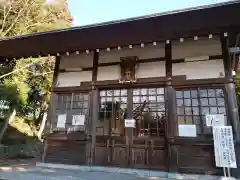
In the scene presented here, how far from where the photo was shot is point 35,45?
18.7 feet

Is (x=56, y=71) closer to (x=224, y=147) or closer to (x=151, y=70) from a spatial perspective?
(x=151, y=70)

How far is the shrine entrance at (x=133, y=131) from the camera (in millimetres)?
4875

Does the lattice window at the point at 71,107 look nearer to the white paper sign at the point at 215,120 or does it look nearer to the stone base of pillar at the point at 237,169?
the white paper sign at the point at 215,120

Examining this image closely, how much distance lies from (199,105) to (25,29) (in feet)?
25.3

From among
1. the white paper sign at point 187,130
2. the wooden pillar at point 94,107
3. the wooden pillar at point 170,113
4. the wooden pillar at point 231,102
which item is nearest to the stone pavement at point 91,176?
the wooden pillar at point 170,113

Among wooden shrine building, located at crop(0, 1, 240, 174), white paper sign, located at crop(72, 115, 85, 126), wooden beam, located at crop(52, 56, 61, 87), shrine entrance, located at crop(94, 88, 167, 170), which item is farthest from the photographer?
wooden beam, located at crop(52, 56, 61, 87)

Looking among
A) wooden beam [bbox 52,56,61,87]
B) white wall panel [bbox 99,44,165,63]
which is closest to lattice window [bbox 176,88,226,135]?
white wall panel [bbox 99,44,165,63]

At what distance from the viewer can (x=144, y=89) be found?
537 cm

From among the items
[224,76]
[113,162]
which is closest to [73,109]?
[113,162]

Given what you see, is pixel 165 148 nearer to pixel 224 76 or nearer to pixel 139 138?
pixel 139 138

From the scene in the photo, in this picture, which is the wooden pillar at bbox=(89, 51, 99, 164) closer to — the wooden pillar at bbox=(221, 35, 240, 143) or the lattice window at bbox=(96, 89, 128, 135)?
the lattice window at bbox=(96, 89, 128, 135)

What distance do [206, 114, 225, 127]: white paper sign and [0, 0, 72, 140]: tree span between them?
245 inches

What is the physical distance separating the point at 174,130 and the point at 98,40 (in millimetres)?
2820

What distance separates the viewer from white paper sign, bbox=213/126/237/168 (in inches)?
157
